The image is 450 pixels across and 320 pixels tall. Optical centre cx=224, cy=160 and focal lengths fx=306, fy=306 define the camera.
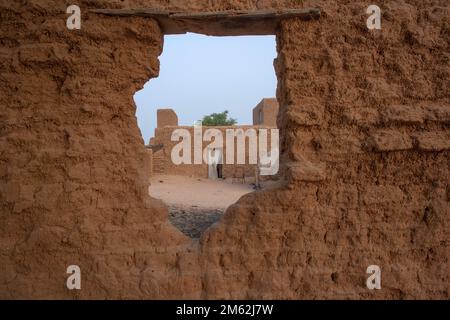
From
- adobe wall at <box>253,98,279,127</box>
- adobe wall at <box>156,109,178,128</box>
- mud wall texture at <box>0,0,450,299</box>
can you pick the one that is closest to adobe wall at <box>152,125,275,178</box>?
adobe wall at <box>156,109,178,128</box>

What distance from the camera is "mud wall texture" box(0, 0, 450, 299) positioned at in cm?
231

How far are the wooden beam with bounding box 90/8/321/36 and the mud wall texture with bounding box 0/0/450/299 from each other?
7 cm

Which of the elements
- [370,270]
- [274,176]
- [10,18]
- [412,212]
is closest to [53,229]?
[10,18]

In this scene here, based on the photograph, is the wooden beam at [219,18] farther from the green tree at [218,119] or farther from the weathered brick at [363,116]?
the green tree at [218,119]

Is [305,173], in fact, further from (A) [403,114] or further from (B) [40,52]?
(B) [40,52]

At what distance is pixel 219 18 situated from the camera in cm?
238

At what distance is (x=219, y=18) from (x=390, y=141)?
1614 mm

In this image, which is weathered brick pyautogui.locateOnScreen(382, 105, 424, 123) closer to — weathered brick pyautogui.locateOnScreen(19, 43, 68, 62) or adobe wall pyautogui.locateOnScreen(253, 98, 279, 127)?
weathered brick pyautogui.locateOnScreen(19, 43, 68, 62)

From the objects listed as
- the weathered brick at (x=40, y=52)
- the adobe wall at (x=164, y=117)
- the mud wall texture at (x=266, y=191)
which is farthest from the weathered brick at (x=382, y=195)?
the adobe wall at (x=164, y=117)

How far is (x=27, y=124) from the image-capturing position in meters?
2.34

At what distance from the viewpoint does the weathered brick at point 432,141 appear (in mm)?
2305

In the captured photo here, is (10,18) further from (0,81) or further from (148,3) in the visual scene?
(148,3)

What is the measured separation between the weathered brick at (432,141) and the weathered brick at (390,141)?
0.07 metres

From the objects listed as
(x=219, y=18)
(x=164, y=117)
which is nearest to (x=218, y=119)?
(x=164, y=117)
